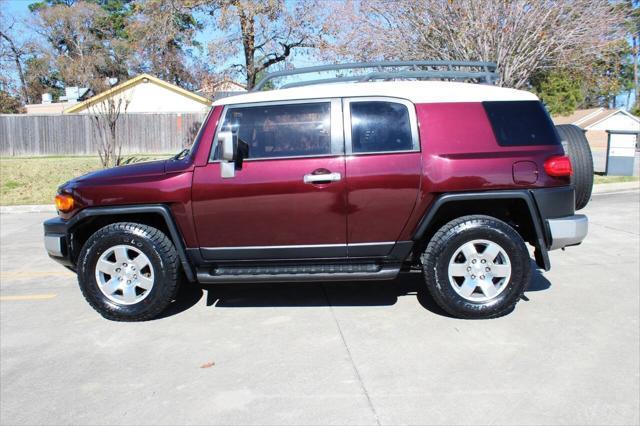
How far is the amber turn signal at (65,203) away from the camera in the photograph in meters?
4.91

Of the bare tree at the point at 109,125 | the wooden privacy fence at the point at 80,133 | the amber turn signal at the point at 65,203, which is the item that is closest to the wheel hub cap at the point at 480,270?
the amber turn signal at the point at 65,203

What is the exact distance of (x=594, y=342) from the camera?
168 inches

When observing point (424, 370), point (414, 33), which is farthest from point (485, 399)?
point (414, 33)

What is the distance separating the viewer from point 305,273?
15.6ft

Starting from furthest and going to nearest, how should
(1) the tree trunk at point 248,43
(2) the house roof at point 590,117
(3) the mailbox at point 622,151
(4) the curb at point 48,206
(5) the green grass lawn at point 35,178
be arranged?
(2) the house roof at point 590,117 < (1) the tree trunk at point 248,43 < (3) the mailbox at point 622,151 < (5) the green grass lawn at point 35,178 < (4) the curb at point 48,206

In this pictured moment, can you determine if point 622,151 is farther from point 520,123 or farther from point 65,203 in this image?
point 65,203

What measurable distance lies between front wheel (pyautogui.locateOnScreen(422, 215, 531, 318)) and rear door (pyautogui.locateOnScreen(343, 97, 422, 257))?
41 cm

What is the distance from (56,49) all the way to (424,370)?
52.2 m

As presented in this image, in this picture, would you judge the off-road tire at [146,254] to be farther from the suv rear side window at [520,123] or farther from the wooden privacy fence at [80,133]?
the wooden privacy fence at [80,133]

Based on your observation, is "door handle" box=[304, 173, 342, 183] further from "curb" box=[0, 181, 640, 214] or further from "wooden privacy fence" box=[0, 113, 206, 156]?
"wooden privacy fence" box=[0, 113, 206, 156]

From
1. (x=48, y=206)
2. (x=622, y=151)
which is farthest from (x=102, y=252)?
(x=622, y=151)

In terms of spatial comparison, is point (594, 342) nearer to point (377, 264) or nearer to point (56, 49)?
point (377, 264)

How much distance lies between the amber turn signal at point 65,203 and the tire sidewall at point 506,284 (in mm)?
3152

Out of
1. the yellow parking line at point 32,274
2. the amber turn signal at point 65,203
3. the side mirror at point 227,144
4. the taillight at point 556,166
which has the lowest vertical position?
the yellow parking line at point 32,274
